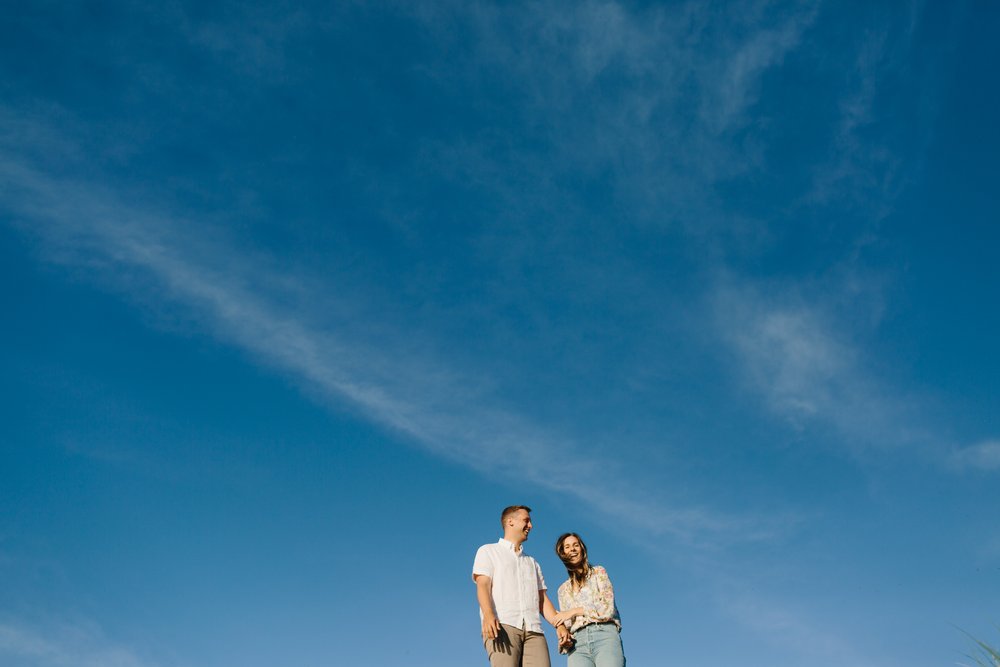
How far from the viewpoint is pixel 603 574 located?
7973 millimetres

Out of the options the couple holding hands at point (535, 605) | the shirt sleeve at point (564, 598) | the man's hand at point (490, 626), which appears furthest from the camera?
the shirt sleeve at point (564, 598)

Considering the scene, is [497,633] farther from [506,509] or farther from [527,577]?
[506,509]

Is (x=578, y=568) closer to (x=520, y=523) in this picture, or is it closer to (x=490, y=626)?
(x=520, y=523)

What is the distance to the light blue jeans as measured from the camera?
745cm

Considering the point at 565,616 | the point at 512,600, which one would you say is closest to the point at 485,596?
the point at 512,600

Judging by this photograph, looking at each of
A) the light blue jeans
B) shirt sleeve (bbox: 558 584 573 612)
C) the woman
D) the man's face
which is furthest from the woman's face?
the light blue jeans

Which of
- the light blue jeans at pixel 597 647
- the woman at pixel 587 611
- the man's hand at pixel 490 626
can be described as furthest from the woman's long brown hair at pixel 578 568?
the man's hand at pixel 490 626

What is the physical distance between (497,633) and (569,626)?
951 mm

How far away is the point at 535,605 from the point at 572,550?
0.72 m

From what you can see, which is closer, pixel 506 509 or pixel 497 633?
pixel 497 633

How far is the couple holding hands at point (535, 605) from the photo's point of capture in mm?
7359

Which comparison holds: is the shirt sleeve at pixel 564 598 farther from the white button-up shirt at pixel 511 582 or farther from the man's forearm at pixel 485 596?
the man's forearm at pixel 485 596

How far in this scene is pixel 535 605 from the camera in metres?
7.70

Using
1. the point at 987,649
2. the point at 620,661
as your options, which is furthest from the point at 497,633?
the point at 987,649
